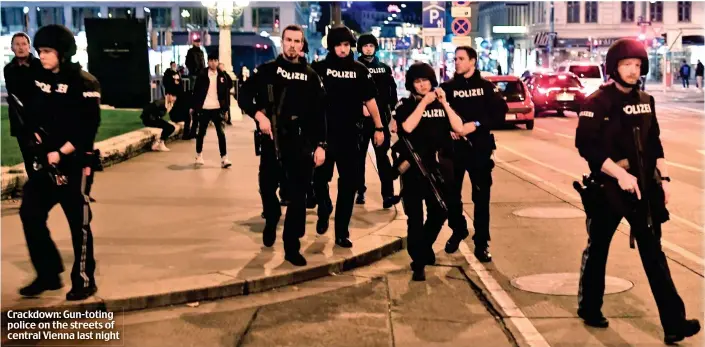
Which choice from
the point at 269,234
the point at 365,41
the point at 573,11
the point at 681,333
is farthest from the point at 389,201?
the point at 573,11

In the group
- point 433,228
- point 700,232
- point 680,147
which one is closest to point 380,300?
point 433,228

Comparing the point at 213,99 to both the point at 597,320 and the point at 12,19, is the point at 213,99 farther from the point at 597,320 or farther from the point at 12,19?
the point at 12,19

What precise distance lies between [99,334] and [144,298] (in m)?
0.71

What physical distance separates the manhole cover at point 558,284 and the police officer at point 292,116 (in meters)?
1.82

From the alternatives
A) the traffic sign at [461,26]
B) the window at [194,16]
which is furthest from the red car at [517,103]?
the window at [194,16]

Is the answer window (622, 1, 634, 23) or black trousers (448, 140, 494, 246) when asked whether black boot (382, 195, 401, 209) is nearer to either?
black trousers (448, 140, 494, 246)

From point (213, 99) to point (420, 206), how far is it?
7.91 meters

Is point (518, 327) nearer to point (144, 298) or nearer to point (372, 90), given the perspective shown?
point (144, 298)

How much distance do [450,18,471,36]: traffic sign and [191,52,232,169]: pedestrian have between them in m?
8.62

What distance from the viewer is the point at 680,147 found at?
19.5m

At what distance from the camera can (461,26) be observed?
73.7 feet

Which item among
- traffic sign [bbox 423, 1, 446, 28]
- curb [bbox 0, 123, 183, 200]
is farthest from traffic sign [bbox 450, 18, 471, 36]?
curb [bbox 0, 123, 183, 200]

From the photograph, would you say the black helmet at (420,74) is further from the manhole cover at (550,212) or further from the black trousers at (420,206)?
the manhole cover at (550,212)

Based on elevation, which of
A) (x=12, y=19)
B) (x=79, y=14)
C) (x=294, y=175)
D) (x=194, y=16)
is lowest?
(x=294, y=175)
